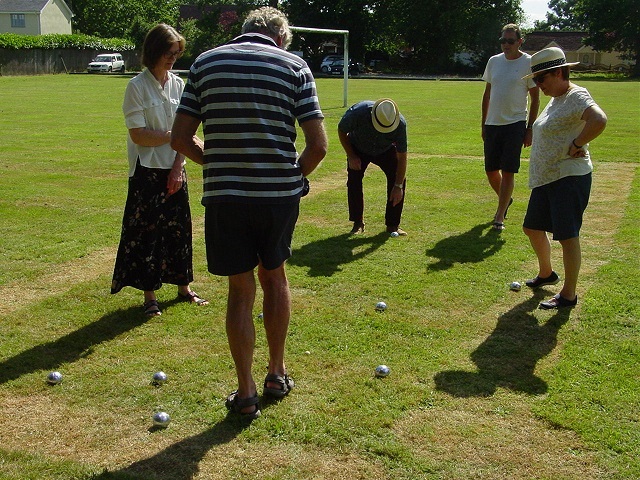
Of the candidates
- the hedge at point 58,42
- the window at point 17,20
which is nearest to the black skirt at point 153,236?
the hedge at point 58,42

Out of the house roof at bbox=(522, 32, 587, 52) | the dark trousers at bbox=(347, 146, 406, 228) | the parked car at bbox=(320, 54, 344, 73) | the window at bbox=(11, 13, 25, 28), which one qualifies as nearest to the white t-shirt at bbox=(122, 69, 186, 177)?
the dark trousers at bbox=(347, 146, 406, 228)

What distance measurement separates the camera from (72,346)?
17.6 ft

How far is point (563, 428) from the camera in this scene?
4156 mm

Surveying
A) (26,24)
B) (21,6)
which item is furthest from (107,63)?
(21,6)

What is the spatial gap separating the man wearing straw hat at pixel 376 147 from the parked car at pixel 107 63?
54.2 meters

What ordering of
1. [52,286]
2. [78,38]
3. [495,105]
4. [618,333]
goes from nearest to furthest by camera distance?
[618,333]
[52,286]
[495,105]
[78,38]

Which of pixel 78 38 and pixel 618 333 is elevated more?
pixel 78 38

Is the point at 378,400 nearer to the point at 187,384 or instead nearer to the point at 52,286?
the point at 187,384

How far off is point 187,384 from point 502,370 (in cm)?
211

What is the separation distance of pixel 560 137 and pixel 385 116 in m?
2.24

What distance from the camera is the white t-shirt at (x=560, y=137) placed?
5.73m

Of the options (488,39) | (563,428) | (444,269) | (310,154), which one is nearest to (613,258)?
(444,269)

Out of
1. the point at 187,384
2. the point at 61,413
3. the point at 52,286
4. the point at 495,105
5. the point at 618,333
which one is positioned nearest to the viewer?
the point at 61,413

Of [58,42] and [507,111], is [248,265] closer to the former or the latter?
[507,111]
